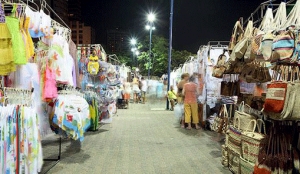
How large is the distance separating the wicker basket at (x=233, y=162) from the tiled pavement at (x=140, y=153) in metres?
0.16

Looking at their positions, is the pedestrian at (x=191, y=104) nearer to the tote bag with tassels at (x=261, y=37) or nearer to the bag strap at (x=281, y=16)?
the tote bag with tassels at (x=261, y=37)

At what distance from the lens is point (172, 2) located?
15.5 metres

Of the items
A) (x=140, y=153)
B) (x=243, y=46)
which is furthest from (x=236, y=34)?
(x=140, y=153)

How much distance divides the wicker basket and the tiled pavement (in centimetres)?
16

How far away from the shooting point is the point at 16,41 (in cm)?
368

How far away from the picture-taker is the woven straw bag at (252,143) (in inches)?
160

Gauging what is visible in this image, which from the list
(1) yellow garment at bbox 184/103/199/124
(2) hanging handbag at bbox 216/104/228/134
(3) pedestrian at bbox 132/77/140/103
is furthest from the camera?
(3) pedestrian at bbox 132/77/140/103

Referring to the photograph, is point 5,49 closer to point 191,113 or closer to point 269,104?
point 269,104

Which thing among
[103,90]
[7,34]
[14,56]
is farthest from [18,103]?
[103,90]

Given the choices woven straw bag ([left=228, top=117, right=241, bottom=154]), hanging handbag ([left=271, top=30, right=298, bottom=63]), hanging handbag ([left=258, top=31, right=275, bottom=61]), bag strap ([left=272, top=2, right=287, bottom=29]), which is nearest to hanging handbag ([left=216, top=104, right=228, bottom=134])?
woven straw bag ([left=228, top=117, right=241, bottom=154])

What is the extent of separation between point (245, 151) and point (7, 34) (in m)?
3.79

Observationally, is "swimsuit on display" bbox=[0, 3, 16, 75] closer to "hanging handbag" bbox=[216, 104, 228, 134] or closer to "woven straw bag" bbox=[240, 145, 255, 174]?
"woven straw bag" bbox=[240, 145, 255, 174]

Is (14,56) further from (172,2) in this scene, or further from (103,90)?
(172,2)

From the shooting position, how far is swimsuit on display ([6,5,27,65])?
363cm
